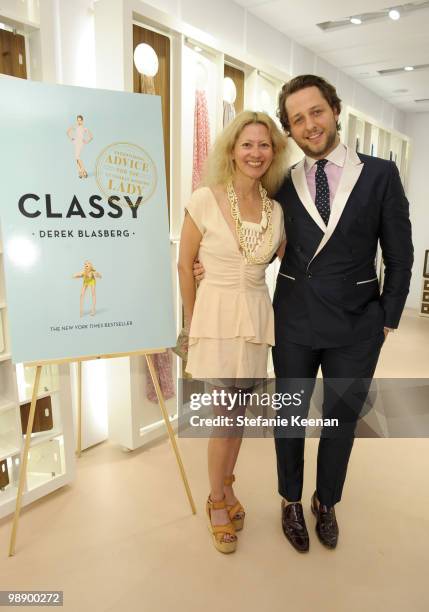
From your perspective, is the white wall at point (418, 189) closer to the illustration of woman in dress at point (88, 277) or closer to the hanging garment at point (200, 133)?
the hanging garment at point (200, 133)

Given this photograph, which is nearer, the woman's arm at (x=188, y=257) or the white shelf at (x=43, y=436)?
the woman's arm at (x=188, y=257)

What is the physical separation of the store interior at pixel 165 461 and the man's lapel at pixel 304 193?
0.47ft

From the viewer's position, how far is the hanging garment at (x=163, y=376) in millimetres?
2695

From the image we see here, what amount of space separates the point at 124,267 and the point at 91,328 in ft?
0.89

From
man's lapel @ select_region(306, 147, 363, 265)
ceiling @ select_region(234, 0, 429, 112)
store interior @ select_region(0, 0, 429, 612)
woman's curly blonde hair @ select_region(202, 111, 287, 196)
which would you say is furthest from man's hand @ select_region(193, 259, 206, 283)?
ceiling @ select_region(234, 0, 429, 112)

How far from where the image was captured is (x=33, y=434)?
7.20ft

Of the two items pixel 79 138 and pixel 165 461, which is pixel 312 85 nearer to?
pixel 79 138

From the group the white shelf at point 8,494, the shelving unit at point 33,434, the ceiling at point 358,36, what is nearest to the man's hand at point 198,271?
the shelving unit at point 33,434

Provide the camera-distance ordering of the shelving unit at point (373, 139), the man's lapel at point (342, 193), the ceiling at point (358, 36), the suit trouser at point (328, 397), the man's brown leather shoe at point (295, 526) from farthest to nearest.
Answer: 1. the shelving unit at point (373, 139)
2. the ceiling at point (358, 36)
3. the man's brown leather shoe at point (295, 526)
4. the suit trouser at point (328, 397)
5. the man's lapel at point (342, 193)

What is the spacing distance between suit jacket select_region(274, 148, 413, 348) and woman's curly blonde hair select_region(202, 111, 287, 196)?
60 millimetres

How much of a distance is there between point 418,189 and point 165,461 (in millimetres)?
5902

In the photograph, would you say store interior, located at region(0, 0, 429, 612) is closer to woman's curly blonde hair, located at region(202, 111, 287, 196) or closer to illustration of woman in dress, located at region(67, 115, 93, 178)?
woman's curly blonde hair, located at region(202, 111, 287, 196)

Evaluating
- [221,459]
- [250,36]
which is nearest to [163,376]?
[221,459]

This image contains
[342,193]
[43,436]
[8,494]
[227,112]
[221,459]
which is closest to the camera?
[342,193]
